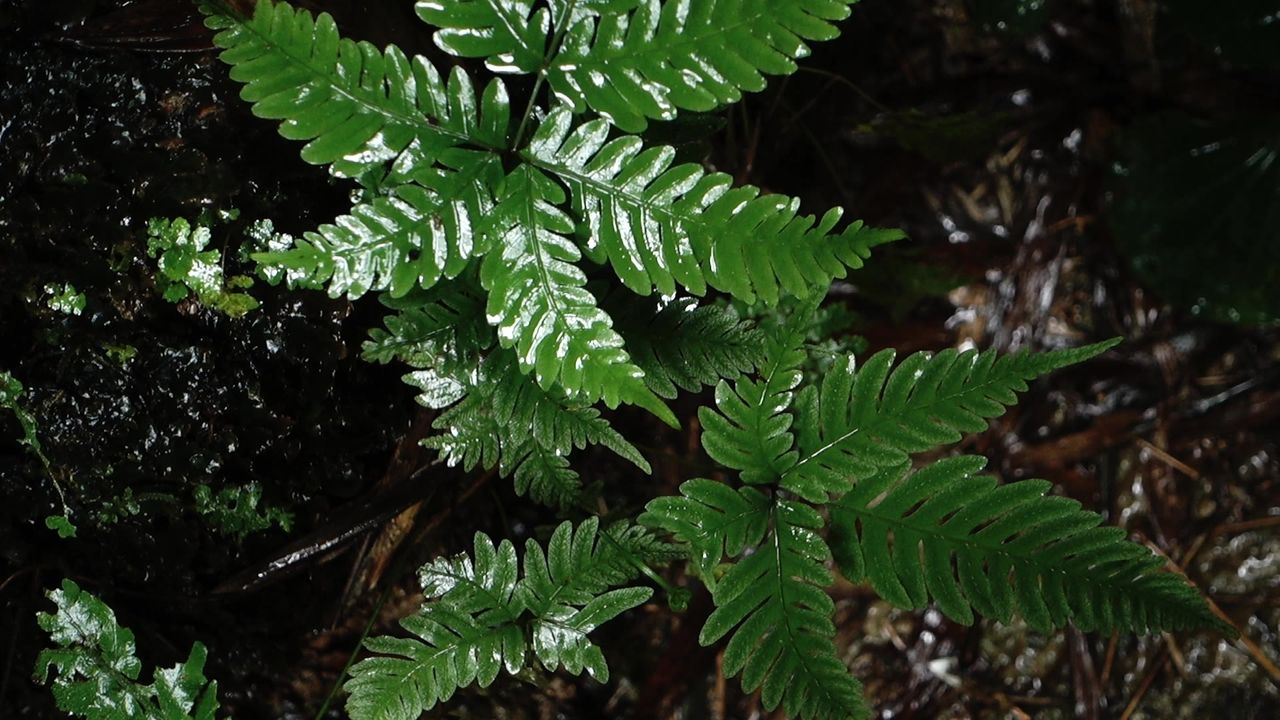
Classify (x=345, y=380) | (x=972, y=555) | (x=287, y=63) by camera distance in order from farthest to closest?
(x=345, y=380) < (x=972, y=555) < (x=287, y=63)

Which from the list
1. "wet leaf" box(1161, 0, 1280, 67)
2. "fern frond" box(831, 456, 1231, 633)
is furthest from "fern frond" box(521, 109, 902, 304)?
"wet leaf" box(1161, 0, 1280, 67)

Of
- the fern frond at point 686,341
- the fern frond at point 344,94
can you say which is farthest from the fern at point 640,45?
the fern frond at point 686,341

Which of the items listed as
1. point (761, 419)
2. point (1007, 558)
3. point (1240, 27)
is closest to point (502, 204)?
point (761, 419)

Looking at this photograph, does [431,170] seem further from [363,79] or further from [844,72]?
[844,72]

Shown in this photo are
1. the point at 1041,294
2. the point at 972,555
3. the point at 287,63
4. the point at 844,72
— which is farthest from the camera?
the point at 1041,294

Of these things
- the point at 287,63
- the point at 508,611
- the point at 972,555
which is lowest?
the point at 508,611

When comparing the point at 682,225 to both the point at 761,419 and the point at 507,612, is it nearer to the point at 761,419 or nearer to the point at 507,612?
the point at 761,419

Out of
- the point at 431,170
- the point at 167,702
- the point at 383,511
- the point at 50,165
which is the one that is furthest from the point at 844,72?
the point at 167,702
